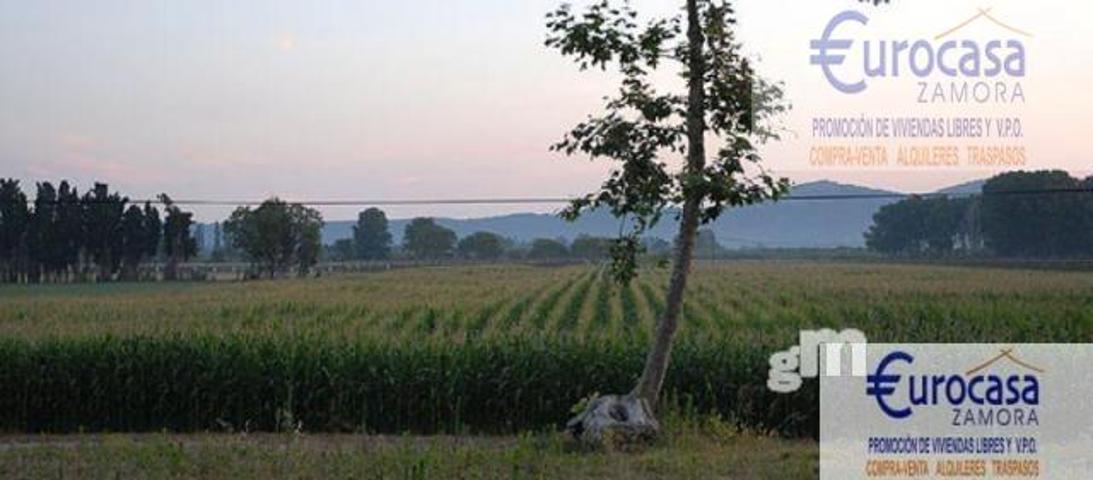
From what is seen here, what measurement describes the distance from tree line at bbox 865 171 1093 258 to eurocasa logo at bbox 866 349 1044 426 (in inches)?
1149

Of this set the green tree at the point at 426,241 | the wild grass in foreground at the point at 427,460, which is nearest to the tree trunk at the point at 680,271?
the wild grass in foreground at the point at 427,460

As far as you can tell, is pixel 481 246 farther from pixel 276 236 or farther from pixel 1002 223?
pixel 1002 223

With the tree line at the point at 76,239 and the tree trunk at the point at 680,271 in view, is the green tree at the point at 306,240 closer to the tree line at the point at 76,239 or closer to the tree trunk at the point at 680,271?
the tree line at the point at 76,239

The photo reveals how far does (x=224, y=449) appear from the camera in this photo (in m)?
10.6

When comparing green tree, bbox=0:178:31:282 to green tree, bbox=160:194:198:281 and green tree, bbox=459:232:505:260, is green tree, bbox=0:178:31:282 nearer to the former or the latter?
green tree, bbox=160:194:198:281

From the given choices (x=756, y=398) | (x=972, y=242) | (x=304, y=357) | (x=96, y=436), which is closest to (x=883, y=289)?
(x=756, y=398)

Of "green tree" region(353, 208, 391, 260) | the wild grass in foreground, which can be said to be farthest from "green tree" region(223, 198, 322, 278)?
the wild grass in foreground

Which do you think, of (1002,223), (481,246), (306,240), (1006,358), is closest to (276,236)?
(306,240)

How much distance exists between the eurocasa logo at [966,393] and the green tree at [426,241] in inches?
3884

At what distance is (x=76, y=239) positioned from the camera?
8644 cm

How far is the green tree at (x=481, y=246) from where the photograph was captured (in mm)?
109438

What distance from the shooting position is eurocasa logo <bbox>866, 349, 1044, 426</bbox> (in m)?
10.7

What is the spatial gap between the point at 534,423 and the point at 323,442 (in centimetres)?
315

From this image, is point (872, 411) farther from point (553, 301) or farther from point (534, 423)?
point (553, 301)
